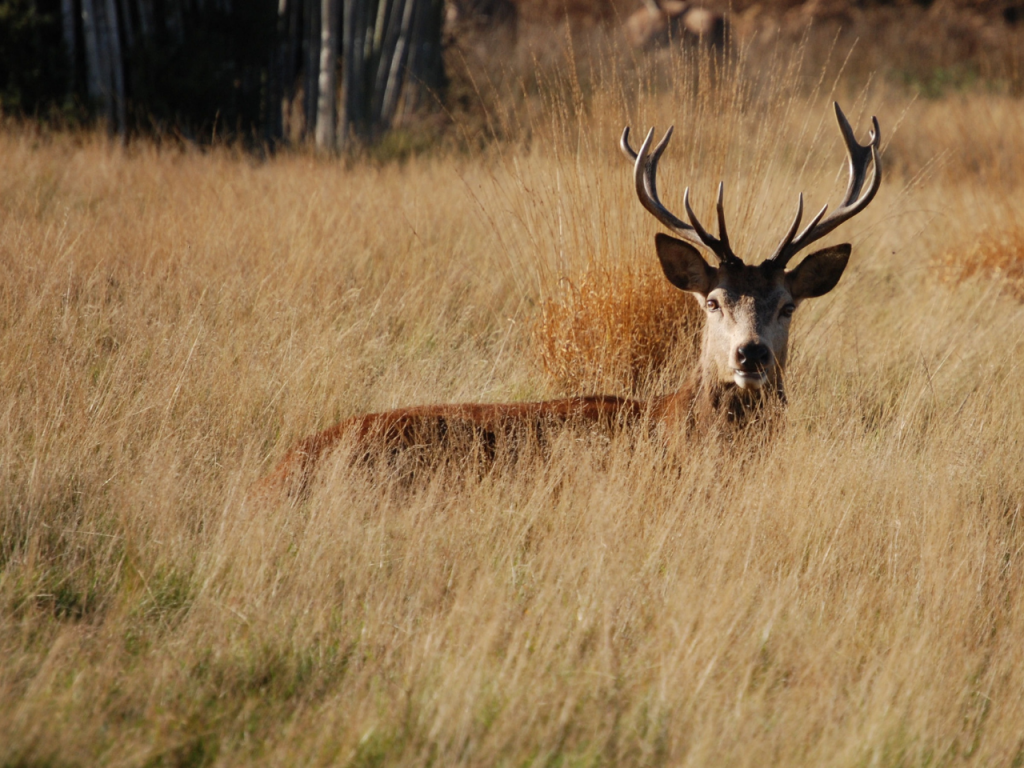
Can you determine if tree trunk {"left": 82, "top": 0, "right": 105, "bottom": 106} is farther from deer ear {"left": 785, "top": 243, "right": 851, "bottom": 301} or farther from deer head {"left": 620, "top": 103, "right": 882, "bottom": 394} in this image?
deer ear {"left": 785, "top": 243, "right": 851, "bottom": 301}

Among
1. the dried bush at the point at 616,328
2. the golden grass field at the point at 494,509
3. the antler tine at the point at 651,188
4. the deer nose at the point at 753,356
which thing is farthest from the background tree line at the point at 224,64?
the deer nose at the point at 753,356

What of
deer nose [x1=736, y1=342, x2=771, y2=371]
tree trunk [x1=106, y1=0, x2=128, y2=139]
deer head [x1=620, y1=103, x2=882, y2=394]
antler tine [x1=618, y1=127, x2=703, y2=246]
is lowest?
deer nose [x1=736, y1=342, x2=771, y2=371]

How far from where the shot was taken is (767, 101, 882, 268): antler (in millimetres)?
4273

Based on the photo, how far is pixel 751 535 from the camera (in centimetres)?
355

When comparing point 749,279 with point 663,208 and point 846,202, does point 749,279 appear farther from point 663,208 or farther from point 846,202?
point 846,202

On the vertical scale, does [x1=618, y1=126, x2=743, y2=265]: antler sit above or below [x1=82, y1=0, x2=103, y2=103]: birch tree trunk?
below

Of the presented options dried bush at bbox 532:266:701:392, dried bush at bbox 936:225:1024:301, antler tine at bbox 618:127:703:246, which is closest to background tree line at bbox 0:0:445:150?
dried bush at bbox 532:266:701:392

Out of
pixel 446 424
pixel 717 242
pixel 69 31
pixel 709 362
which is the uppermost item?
pixel 69 31

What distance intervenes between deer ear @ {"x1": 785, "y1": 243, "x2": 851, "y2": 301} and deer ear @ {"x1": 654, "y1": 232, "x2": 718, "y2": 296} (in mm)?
372

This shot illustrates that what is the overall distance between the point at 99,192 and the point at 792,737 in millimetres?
6723

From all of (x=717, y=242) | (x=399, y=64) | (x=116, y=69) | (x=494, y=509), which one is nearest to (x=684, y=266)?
(x=717, y=242)

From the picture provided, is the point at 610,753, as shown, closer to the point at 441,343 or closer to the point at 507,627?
the point at 507,627

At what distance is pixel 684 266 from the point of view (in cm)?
448

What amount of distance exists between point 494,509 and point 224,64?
8.31m
